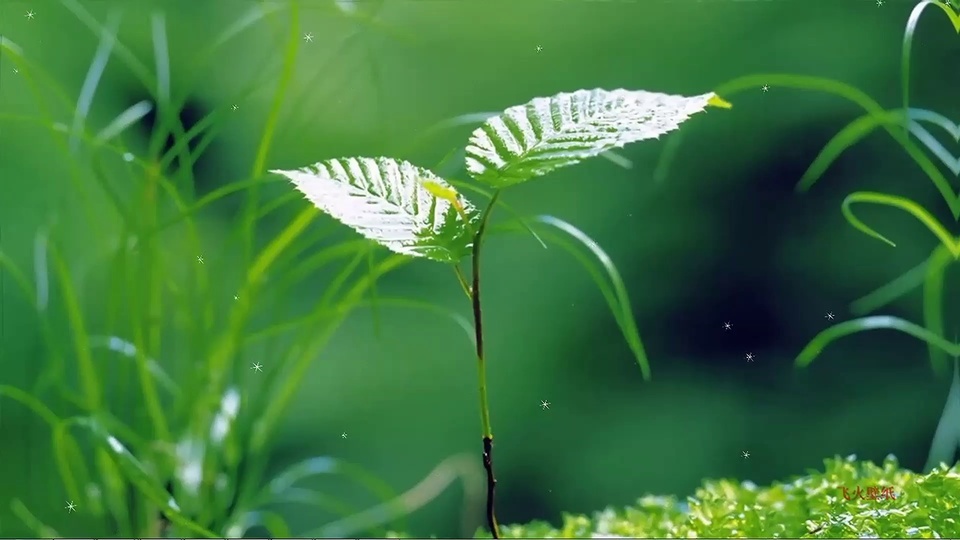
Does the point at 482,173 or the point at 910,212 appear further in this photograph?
the point at 910,212

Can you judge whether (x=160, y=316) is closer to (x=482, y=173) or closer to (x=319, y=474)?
(x=319, y=474)

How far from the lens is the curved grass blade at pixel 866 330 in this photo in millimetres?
831

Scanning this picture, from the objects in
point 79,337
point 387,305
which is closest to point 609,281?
point 387,305

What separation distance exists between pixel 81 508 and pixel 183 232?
31 centimetres

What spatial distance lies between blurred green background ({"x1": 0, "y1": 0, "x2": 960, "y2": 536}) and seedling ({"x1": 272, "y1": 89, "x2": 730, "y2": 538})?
0.19 metres

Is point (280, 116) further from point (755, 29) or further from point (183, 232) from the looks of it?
point (755, 29)

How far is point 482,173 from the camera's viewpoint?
1.89 ft

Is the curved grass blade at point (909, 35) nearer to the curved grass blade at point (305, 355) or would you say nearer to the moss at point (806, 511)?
the moss at point (806, 511)

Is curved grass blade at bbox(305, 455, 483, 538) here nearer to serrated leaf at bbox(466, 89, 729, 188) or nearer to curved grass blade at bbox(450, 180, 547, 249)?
curved grass blade at bbox(450, 180, 547, 249)

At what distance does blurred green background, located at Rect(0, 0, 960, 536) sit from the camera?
2.68 ft

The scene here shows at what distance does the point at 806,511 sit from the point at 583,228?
13.8 inches

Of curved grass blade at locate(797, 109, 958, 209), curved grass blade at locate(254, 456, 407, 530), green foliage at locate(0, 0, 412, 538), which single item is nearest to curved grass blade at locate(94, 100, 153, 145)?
green foliage at locate(0, 0, 412, 538)

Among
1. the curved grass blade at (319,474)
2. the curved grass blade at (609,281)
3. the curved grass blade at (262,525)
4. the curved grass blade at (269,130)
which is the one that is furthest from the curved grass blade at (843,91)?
the curved grass blade at (262,525)

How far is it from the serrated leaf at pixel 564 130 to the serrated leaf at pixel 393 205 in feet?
0.13
